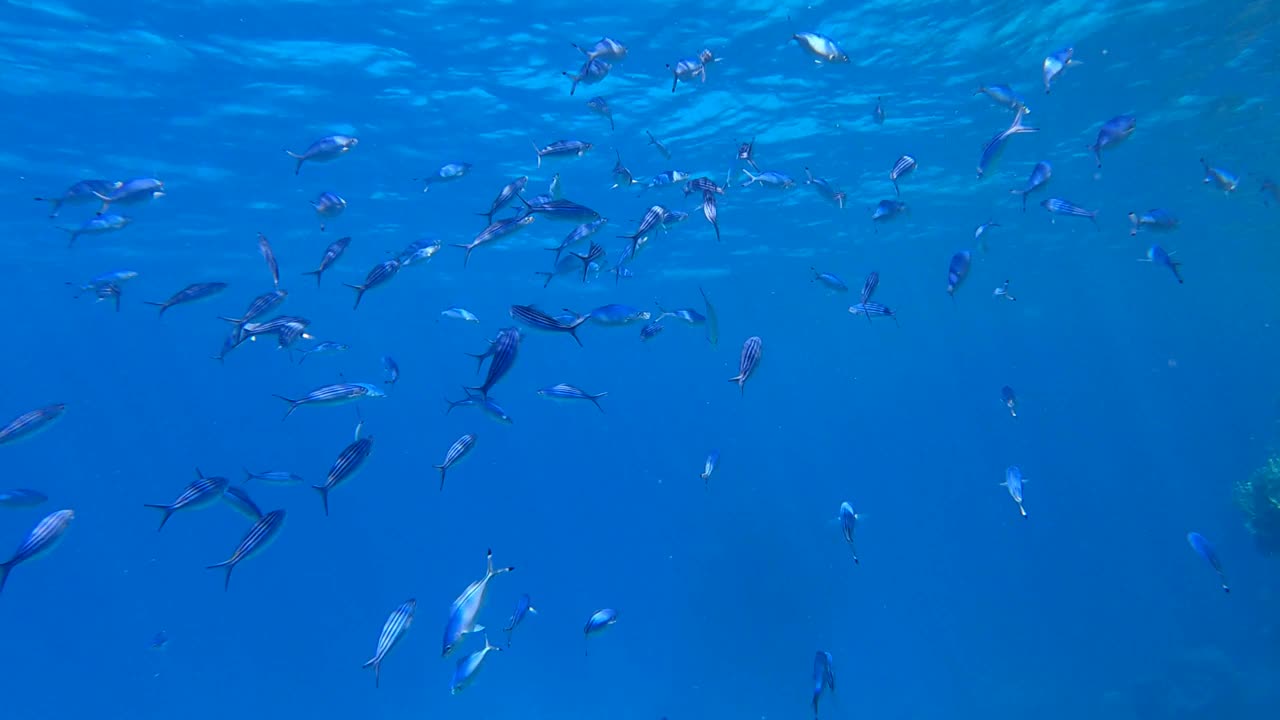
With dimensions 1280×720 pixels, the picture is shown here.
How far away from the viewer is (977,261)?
1652 inches

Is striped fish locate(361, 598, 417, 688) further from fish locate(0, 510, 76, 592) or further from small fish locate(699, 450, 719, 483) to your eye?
small fish locate(699, 450, 719, 483)

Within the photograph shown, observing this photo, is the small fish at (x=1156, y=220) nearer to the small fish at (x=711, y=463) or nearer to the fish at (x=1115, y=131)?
the fish at (x=1115, y=131)

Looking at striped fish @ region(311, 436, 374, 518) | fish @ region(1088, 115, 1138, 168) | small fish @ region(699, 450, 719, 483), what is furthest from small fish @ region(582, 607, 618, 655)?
fish @ region(1088, 115, 1138, 168)

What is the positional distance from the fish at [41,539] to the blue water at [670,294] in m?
1.35

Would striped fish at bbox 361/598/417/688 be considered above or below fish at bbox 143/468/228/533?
below

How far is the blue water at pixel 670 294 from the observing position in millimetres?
16656

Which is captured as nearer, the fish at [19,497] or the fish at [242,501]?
the fish at [242,501]

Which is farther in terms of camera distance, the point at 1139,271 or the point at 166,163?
the point at 1139,271

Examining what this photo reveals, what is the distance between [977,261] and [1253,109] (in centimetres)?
1980

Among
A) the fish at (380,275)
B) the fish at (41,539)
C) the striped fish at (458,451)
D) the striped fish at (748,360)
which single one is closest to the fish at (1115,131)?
the striped fish at (748,360)

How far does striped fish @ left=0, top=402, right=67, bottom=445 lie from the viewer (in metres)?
7.04

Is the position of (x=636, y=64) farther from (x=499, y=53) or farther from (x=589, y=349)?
(x=589, y=349)

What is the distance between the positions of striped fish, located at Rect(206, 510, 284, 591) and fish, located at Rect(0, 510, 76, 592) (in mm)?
1352

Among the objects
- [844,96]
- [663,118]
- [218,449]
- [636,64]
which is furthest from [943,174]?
[218,449]
